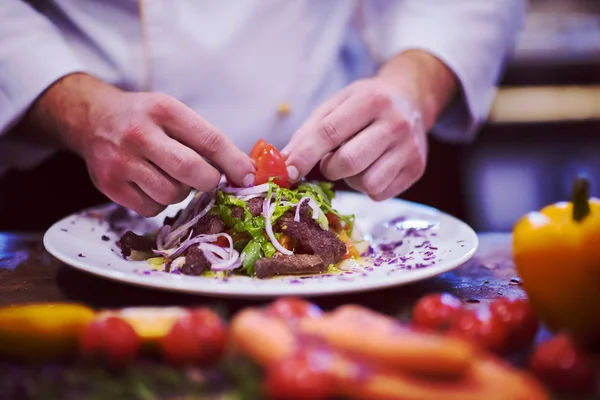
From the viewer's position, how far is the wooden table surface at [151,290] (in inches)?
65.7

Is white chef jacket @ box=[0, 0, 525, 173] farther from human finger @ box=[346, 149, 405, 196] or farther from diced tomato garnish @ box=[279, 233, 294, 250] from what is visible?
diced tomato garnish @ box=[279, 233, 294, 250]

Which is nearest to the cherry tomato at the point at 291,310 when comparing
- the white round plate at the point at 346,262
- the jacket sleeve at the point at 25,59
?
the white round plate at the point at 346,262

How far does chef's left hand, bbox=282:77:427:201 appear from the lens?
1976mm

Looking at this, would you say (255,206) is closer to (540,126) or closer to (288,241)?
(288,241)

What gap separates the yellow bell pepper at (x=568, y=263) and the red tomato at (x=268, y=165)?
813 mm

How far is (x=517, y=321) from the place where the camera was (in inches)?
51.1

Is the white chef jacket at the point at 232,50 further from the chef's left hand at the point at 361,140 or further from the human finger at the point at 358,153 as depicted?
the human finger at the point at 358,153

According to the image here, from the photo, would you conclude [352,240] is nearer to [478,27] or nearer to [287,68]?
[287,68]

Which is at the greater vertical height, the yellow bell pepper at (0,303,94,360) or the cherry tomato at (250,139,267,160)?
the cherry tomato at (250,139,267,160)

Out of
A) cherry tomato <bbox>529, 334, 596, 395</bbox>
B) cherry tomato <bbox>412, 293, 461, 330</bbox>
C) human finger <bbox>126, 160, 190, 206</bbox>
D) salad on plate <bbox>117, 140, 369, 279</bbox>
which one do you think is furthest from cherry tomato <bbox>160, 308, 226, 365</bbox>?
human finger <bbox>126, 160, 190, 206</bbox>

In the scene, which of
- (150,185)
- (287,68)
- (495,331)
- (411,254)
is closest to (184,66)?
(287,68)

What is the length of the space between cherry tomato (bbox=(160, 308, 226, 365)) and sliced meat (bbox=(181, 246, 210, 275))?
1.99 feet

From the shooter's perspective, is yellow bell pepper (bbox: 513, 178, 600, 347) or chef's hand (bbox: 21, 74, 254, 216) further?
chef's hand (bbox: 21, 74, 254, 216)

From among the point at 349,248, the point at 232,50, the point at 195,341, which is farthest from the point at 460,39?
the point at 195,341
